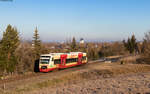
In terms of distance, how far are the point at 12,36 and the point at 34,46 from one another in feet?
22.3

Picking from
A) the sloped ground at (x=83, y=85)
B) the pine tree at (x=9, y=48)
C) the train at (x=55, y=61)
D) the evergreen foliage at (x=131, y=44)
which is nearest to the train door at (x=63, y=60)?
the train at (x=55, y=61)

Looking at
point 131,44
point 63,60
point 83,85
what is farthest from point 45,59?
point 131,44

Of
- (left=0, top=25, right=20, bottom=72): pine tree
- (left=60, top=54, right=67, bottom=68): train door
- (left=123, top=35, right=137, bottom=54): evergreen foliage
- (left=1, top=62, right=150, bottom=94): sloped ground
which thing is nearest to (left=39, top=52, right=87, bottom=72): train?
(left=60, top=54, right=67, bottom=68): train door

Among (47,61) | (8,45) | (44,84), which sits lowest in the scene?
(44,84)

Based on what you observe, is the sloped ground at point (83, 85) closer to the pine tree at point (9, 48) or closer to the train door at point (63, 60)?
the train door at point (63, 60)

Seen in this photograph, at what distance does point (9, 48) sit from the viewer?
3509cm

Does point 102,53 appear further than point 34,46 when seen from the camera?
Yes

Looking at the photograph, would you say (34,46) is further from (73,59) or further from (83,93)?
(83,93)

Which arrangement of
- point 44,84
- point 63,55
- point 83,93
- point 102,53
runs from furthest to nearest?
point 102,53 → point 63,55 → point 44,84 → point 83,93

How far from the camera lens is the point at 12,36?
35469 mm

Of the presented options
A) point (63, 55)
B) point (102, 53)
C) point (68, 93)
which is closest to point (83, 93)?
point (68, 93)

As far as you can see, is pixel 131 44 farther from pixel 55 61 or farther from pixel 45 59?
pixel 45 59

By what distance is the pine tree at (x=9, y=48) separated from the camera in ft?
111

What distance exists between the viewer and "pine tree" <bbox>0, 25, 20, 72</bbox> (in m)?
33.9
